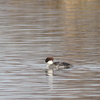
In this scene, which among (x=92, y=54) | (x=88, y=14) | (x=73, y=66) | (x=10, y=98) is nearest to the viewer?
(x=10, y=98)

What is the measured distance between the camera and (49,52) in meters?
13.2

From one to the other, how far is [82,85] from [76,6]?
13566 millimetres

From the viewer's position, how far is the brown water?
30.6 feet

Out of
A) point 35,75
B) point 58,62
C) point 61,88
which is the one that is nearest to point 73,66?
point 58,62

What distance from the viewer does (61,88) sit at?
9445mm

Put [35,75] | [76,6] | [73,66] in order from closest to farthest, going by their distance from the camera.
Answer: [35,75], [73,66], [76,6]

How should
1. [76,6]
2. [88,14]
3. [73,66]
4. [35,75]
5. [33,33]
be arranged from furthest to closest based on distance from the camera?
[76,6] → [88,14] → [33,33] → [73,66] → [35,75]

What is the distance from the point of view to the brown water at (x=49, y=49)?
30.6ft

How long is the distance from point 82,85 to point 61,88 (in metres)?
0.49

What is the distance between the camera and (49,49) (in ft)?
44.5

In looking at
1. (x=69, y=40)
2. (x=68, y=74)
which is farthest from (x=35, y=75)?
(x=69, y=40)

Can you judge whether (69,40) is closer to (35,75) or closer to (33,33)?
(33,33)

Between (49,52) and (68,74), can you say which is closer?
(68,74)

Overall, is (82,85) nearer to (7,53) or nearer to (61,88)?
(61,88)
